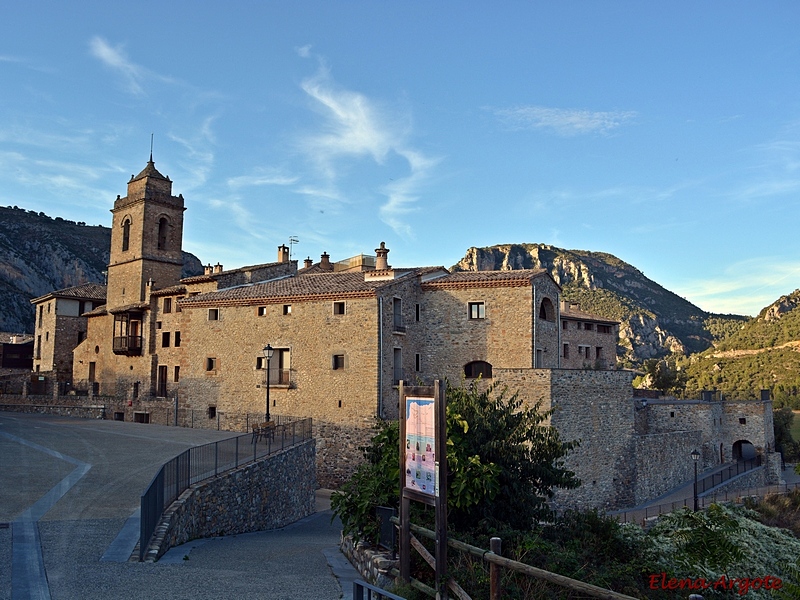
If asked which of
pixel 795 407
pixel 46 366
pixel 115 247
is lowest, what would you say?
pixel 795 407

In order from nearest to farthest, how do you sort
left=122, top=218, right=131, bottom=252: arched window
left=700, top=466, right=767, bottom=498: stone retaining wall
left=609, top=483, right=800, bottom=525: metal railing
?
1. left=609, top=483, right=800, bottom=525: metal railing
2. left=700, top=466, right=767, bottom=498: stone retaining wall
3. left=122, top=218, right=131, bottom=252: arched window

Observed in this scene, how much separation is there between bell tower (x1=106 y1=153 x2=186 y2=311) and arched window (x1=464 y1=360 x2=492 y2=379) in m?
22.8

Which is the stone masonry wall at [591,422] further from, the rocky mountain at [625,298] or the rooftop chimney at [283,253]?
the rocky mountain at [625,298]

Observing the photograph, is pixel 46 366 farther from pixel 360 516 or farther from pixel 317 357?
pixel 360 516

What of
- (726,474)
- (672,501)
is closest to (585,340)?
(726,474)

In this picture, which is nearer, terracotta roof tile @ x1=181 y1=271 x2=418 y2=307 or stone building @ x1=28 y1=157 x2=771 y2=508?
stone building @ x1=28 y1=157 x2=771 y2=508

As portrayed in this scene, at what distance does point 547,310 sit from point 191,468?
2180 centimetres

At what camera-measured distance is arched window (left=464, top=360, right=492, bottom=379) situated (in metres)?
31.5

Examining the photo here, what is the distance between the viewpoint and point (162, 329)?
1602 inches

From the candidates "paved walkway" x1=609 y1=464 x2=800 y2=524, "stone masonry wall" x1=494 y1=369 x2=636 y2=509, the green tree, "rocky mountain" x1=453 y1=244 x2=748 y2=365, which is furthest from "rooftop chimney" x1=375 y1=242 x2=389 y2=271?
"rocky mountain" x1=453 y1=244 x2=748 y2=365

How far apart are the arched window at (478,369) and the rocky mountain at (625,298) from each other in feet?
278

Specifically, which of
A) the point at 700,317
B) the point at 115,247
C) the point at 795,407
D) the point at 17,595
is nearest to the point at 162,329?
the point at 115,247

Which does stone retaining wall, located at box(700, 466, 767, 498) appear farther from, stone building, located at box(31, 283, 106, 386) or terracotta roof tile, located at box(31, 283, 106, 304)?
terracotta roof tile, located at box(31, 283, 106, 304)

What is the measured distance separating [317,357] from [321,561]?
20.5 m
